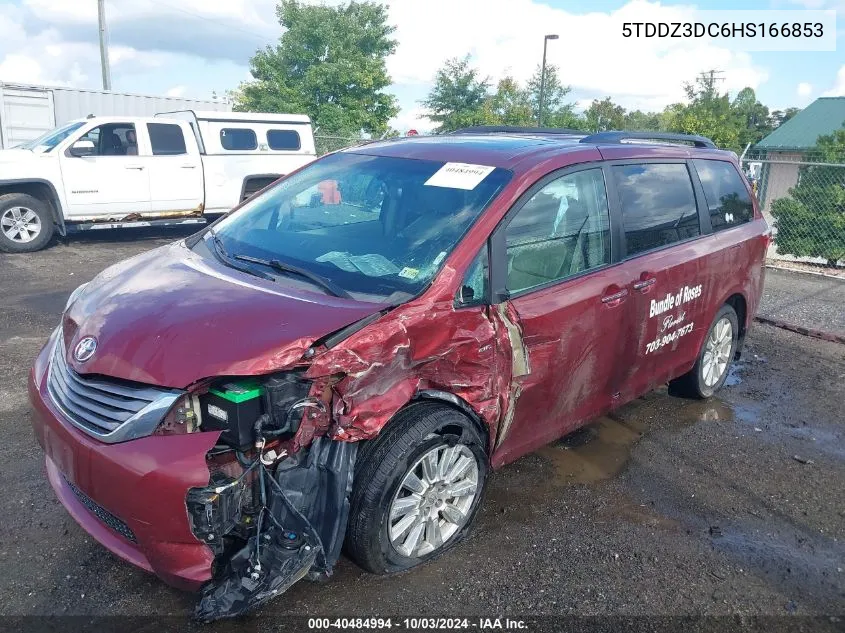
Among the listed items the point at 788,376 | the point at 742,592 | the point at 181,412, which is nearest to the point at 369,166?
the point at 181,412

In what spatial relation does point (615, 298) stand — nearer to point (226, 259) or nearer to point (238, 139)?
point (226, 259)

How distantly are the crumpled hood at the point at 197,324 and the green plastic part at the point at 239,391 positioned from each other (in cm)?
10

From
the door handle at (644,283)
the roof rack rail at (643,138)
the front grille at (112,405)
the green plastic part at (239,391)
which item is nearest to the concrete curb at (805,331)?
the roof rack rail at (643,138)

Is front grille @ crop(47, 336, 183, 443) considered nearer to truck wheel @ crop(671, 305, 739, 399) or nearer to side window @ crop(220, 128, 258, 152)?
truck wheel @ crop(671, 305, 739, 399)

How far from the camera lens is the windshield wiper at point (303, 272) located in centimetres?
298

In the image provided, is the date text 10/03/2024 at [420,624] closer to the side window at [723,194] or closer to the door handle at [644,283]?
the door handle at [644,283]

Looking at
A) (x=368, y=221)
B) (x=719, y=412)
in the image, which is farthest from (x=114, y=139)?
(x=719, y=412)

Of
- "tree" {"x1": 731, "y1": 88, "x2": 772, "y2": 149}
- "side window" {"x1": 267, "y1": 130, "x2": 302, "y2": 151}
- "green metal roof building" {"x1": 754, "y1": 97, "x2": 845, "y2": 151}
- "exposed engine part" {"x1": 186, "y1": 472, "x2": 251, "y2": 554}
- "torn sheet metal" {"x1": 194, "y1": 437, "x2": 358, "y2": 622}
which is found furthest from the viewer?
"tree" {"x1": 731, "y1": 88, "x2": 772, "y2": 149}

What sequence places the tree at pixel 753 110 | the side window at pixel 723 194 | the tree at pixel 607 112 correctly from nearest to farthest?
the side window at pixel 723 194, the tree at pixel 607 112, the tree at pixel 753 110

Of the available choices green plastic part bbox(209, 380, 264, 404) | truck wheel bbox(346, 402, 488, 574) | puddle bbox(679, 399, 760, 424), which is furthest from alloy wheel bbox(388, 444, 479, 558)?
puddle bbox(679, 399, 760, 424)

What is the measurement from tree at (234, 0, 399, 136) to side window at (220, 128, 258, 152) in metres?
14.9

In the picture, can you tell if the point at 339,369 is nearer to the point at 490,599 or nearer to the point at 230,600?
the point at 230,600

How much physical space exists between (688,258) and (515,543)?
7.26 ft

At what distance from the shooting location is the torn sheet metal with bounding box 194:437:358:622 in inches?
99.1
